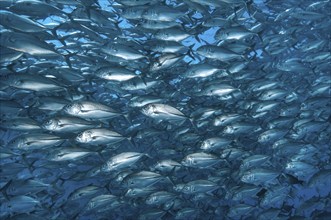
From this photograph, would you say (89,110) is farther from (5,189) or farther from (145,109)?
(5,189)

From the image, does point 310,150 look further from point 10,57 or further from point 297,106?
point 10,57

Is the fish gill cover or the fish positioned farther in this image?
the fish gill cover

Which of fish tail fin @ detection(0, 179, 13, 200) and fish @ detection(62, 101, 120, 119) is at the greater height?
fish @ detection(62, 101, 120, 119)

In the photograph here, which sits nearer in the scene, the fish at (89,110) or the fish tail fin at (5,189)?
the fish at (89,110)

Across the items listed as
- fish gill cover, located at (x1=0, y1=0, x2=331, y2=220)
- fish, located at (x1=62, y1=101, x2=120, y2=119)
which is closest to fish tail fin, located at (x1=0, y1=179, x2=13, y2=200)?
fish gill cover, located at (x1=0, y1=0, x2=331, y2=220)

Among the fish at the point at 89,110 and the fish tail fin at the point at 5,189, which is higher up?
the fish at the point at 89,110

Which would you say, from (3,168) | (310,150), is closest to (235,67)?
(310,150)

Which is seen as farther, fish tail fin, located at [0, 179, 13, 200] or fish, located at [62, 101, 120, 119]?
fish tail fin, located at [0, 179, 13, 200]

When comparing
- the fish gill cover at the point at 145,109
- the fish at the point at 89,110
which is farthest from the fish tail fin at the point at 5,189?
the fish at the point at 89,110

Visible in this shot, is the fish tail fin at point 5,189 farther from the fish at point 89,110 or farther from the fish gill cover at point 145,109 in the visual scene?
the fish at point 89,110

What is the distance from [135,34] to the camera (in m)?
8.31

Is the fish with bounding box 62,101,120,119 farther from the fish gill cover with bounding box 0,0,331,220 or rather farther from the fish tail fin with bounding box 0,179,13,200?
the fish tail fin with bounding box 0,179,13,200

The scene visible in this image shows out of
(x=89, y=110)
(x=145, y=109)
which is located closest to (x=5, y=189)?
(x=89, y=110)

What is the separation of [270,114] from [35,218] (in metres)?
7.43
